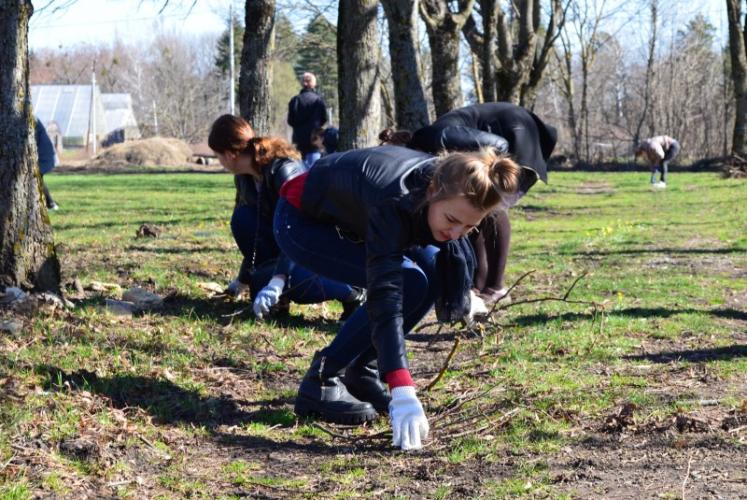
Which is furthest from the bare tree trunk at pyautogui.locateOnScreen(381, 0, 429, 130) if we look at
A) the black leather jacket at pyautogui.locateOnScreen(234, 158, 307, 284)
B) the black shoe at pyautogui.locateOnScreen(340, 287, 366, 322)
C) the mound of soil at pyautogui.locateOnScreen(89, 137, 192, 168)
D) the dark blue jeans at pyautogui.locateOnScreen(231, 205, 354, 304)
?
the mound of soil at pyautogui.locateOnScreen(89, 137, 192, 168)

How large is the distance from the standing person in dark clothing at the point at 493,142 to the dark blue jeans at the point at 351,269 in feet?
5.02

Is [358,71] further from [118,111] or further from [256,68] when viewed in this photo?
[118,111]

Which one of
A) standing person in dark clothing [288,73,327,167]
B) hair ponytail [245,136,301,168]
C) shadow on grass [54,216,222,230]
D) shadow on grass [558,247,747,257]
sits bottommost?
shadow on grass [558,247,747,257]

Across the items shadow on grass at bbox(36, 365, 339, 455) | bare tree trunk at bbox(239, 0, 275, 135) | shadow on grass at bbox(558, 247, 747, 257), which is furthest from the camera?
shadow on grass at bbox(558, 247, 747, 257)

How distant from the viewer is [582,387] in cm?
458

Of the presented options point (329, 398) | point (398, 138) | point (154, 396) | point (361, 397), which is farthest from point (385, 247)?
point (398, 138)

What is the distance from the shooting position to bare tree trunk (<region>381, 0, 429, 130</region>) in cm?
1050

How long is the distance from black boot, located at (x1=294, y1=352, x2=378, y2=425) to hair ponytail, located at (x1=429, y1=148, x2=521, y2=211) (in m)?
1.16

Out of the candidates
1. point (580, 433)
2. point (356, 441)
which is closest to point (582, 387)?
point (580, 433)

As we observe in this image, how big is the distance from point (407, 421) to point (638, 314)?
364 cm

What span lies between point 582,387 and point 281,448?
156 centimetres

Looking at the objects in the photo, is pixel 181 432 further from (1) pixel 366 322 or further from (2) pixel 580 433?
(2) pixel 580 433

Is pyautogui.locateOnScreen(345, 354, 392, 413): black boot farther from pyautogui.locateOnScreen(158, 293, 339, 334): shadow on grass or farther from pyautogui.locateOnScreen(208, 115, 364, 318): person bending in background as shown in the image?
pyautogui.locateOnScreen(158, 293, 339, 334): shadow on grass

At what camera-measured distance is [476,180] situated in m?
3.27
